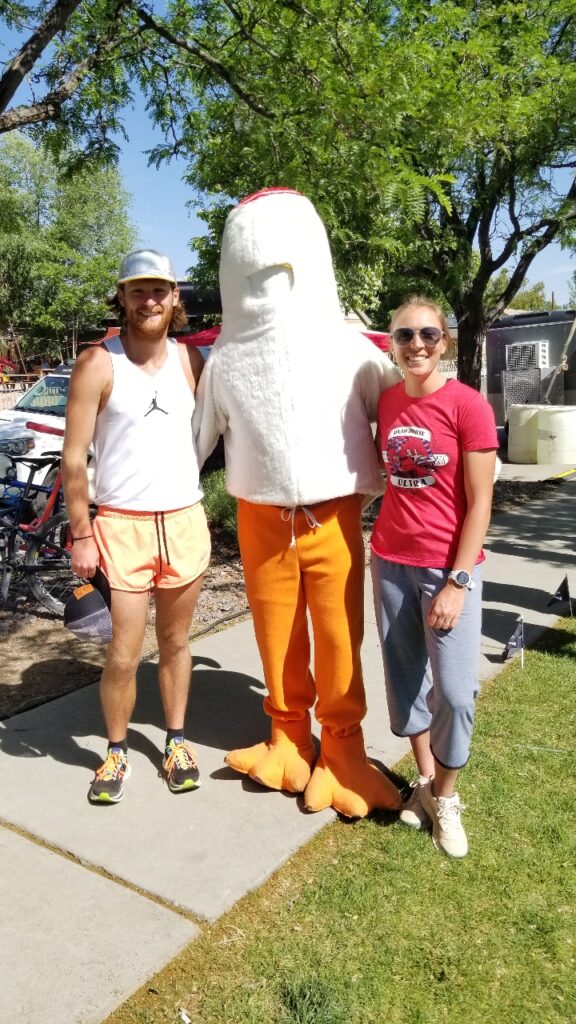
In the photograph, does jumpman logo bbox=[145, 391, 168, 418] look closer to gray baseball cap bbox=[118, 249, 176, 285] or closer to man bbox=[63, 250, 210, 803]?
man bbox=[63, 250, 210, 803]

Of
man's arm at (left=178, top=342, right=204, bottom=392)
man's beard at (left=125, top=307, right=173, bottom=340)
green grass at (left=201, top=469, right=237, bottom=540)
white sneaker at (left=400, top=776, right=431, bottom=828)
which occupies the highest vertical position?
man's beard at (left=125, top=307, right=173, bottom=340)

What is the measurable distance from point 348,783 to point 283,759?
0.27m

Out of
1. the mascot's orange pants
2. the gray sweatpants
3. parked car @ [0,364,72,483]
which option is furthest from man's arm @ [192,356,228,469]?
parked car @ [0,364,72,483]

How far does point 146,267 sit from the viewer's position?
8.92 ft

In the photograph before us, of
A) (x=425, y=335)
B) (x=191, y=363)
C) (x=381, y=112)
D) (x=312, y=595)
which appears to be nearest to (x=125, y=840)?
(x=312, y=595)

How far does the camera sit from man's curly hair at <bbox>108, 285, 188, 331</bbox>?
2859 millimetres

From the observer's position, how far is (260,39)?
6055 mm

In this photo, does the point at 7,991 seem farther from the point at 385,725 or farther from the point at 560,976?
the point at 385,725

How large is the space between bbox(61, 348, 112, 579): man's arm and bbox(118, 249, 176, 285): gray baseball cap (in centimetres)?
28

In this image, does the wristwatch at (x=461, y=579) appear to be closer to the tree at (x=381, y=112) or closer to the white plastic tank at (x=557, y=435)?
the tree at (x=381, y=112)

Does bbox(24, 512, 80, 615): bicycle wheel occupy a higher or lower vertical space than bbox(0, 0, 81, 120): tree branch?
lower

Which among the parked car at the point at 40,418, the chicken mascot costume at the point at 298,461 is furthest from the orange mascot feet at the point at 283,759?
the parked car at the point at 40,418

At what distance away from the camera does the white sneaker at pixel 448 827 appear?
2627mm

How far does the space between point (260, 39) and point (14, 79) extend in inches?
86.6
